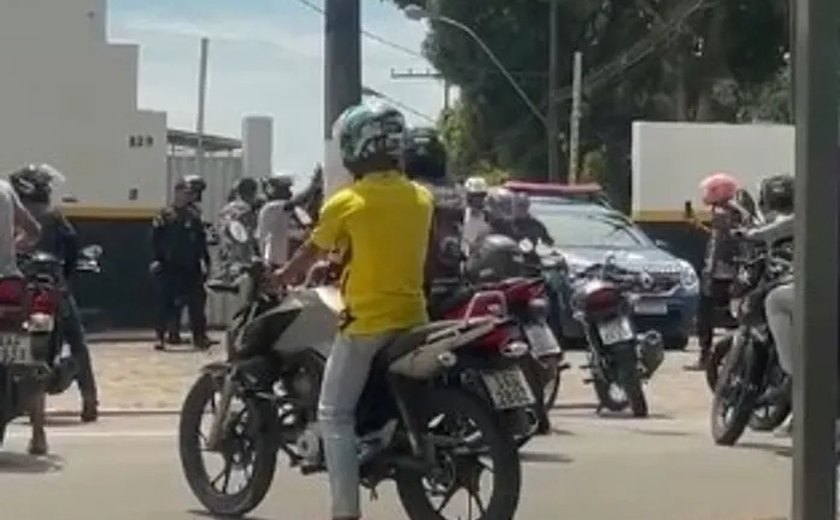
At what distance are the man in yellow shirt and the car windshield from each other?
13.1 metres

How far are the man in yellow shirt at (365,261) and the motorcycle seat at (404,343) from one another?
37mm

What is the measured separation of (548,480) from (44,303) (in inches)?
130

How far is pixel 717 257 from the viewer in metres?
18.5

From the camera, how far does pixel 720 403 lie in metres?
13.1

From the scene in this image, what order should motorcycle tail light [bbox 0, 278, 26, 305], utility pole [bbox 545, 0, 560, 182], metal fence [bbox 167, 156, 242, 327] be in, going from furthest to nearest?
utility pole [bbox 545, 0, 560, 182], metal fence [bbox 167, 156, 242, 327], motorcycle tail light [bbox 0, 278, 26, 305]

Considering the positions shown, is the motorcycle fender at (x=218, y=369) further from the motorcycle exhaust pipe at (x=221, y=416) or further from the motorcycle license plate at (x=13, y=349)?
the motorcycle license plate at (x=13, y=349)

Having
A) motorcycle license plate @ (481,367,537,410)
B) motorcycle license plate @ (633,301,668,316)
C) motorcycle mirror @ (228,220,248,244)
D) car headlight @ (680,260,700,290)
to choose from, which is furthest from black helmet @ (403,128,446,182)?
car headlight @ (680,260,700,290)

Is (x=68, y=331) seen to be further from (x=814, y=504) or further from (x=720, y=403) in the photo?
(x=814, y=504)

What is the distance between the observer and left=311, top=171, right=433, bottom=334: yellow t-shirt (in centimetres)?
874

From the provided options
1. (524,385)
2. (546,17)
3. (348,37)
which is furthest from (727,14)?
(524,385)

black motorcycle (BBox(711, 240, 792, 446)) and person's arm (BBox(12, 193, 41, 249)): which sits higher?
person's arm (BBox(12, 193, 41, 249))

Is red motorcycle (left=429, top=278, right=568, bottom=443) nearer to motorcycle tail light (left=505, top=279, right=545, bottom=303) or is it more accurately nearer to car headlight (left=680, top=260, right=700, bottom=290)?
motorcycle tail light (left=505, top=279, right=545, bottom=303)

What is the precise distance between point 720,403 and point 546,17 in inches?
1414

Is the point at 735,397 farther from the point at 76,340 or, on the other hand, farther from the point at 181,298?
the point at 181,298
